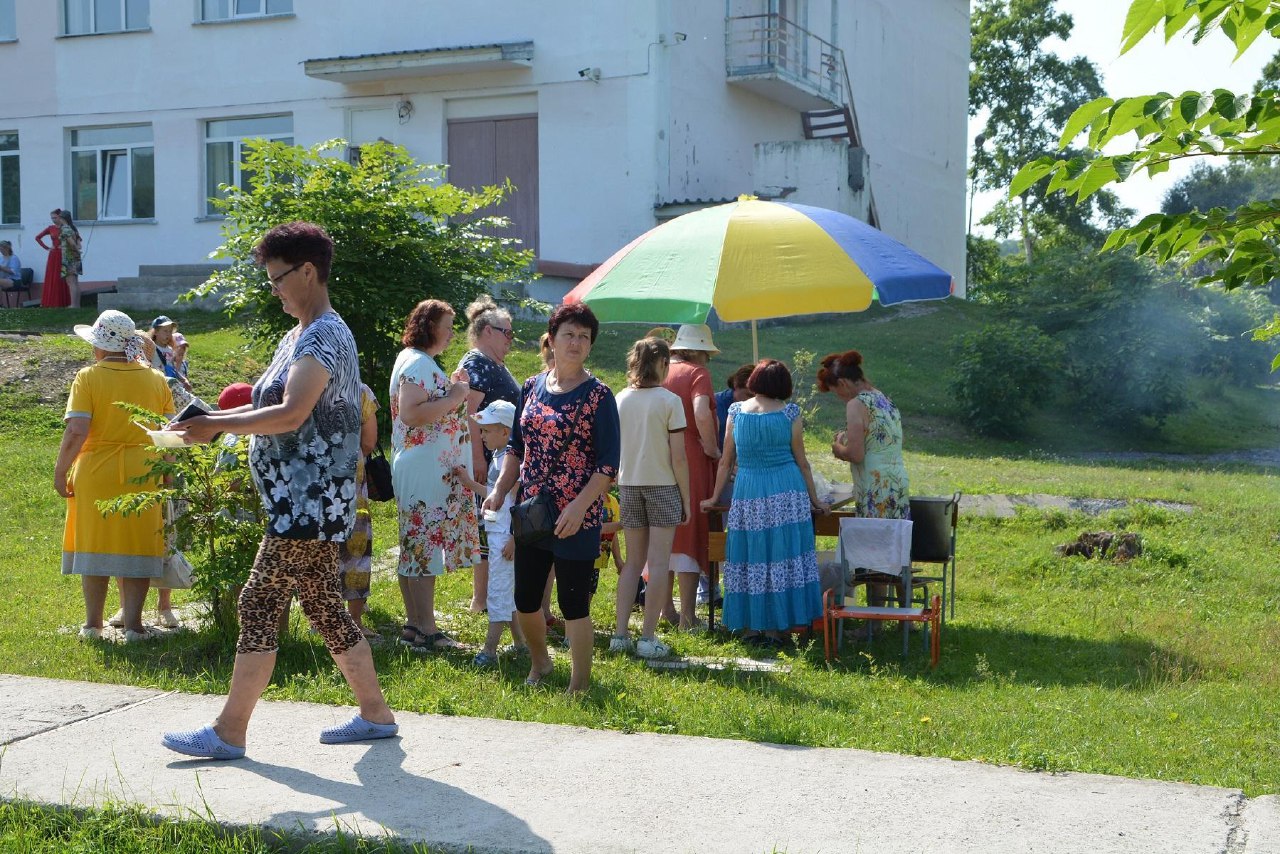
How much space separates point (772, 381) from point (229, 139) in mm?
18909

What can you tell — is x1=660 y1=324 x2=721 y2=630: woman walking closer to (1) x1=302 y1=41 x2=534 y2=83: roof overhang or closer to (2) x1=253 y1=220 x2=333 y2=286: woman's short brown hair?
(2) x1=253 y1=220 x2=333 y2=286: woman's short brown hair

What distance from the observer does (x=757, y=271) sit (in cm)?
795

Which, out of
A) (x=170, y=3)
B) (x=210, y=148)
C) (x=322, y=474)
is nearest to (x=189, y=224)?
(x=210, y=148)

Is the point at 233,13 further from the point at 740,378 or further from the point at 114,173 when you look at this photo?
the point at 740,378

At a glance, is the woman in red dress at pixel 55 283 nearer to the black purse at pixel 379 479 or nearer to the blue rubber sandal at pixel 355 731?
the black purse at pixel 379 479

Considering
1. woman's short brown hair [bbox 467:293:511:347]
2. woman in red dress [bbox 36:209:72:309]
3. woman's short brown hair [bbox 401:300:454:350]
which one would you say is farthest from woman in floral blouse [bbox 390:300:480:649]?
woman in red dress [bbox 36:209:72:309]

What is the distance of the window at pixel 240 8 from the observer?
23891 mm

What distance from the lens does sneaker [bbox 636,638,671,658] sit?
7469mm

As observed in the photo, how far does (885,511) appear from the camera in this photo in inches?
330

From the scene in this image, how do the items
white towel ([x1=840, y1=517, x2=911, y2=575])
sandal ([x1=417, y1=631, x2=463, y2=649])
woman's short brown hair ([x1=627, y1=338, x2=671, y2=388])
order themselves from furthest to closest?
white towel ([x1=840, y1=517, x2=911, y2=575])
woman's short brown hair ([x1=627, y1=338, x2=671, y2=388])
sandal ([x1=417, y1=631, x2=463, y2=649])

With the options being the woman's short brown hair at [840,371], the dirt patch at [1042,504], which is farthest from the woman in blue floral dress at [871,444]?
the dirt patch at [1042,504]

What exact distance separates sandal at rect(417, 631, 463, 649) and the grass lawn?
23cm

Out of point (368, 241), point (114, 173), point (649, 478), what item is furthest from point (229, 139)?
point (649, 478)

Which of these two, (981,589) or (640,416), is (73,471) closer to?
(640,416)
